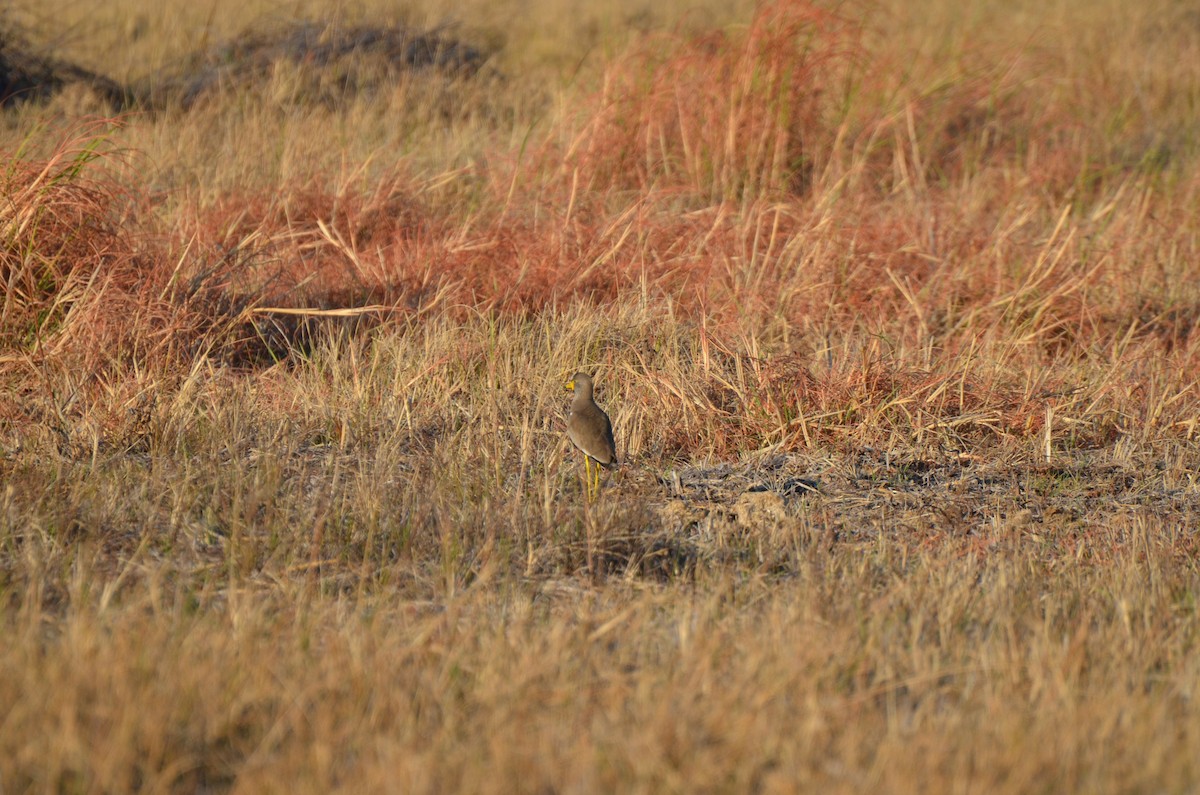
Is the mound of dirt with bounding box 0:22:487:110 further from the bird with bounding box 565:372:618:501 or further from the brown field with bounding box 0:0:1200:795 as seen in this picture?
the bird with bounding box 565:372:618:501

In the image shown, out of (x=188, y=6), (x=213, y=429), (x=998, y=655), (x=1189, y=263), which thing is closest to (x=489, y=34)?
(x=188, y=6)

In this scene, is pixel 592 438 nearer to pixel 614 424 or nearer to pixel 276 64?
pixel 614 424

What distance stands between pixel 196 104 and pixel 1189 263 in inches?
236

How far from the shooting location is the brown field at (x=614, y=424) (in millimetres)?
2574

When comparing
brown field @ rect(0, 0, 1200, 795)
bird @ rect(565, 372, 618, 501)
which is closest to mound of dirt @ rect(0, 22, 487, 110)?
brown field @ rect(0, 0, 1200, 795)

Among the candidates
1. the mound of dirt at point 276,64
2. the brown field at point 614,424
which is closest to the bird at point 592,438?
the brown field at point 614,424

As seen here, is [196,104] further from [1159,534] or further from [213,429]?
[1159,534]

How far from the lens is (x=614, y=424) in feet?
15.3

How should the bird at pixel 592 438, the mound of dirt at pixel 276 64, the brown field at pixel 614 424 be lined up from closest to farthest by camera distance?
1. the brown field at pixel 614 424
2. the bird at pixel 592 438
3. the mound of dirt at pixel 276 64

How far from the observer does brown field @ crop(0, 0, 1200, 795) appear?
Result: 2574mm

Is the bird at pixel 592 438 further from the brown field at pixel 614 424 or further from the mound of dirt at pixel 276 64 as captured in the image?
the mound of dirt at pixel 276 64

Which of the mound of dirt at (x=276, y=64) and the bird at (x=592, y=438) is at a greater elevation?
the mound of dirt at (x=276, y=64)

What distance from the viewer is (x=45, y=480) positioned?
3785mm

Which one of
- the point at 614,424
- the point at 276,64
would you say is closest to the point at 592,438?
the point at 614,424
